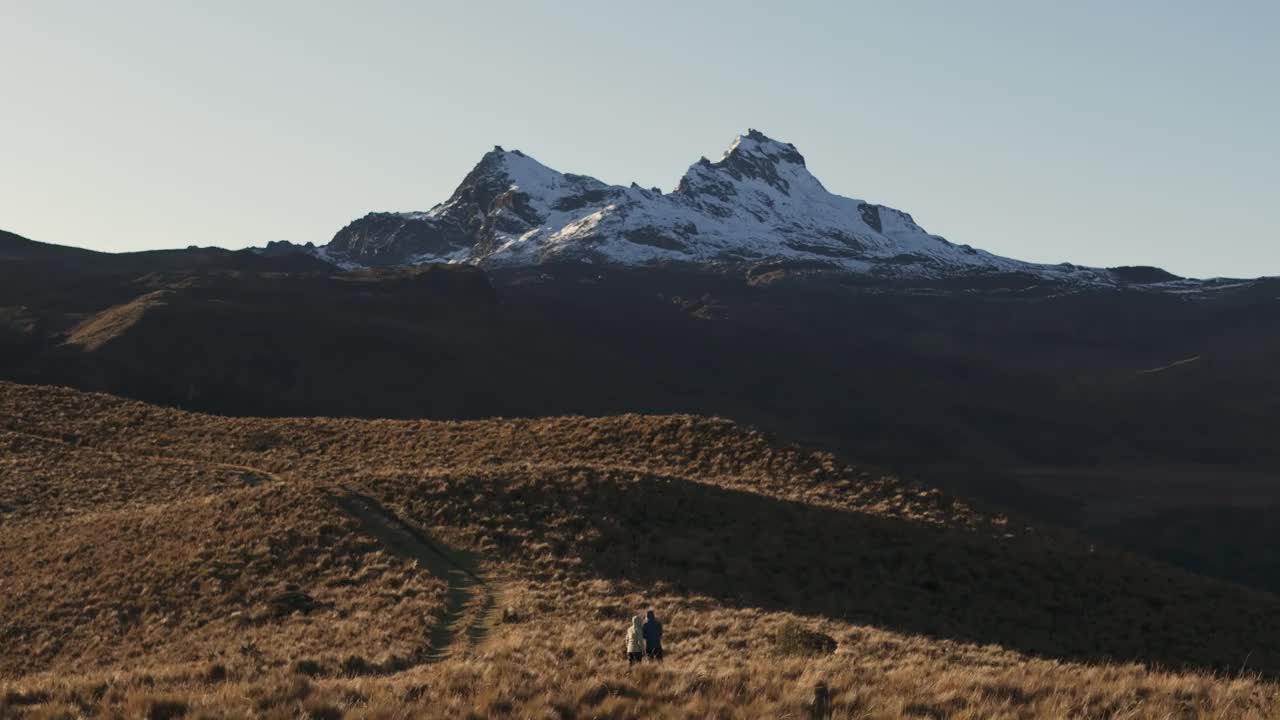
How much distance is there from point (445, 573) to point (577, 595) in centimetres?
555

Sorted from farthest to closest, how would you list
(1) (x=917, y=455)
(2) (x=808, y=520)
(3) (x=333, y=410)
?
(1) (x=917, y=455) < (3) (x=333, y=410) < (2) (x=808, y=520)

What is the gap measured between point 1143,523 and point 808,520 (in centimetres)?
9881

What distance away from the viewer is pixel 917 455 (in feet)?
564

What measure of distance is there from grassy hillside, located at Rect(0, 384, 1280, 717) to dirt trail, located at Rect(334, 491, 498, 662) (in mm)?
148

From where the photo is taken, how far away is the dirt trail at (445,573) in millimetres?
28531

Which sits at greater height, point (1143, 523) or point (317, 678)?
point (317, 678)

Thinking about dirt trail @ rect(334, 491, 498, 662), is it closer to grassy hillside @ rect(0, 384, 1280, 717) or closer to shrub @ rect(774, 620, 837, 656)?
grassy hillside @ rect(0, 384, 1280, 717)

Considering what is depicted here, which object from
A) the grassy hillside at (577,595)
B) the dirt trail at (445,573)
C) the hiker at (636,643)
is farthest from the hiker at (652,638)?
the dirt trail at (445,573)

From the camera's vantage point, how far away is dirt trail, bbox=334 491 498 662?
28.5m

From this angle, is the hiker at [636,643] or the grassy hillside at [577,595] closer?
the grassy hillside at [577,595]

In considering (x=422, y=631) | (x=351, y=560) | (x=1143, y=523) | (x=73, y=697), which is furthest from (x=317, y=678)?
(x=1143, y=523)

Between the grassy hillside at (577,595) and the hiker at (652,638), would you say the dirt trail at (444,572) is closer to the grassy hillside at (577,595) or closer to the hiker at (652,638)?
the grassy hillside at (577,595)

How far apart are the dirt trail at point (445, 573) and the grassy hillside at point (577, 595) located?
5.8 inches

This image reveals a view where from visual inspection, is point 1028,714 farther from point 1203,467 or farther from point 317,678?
point 1203,467
